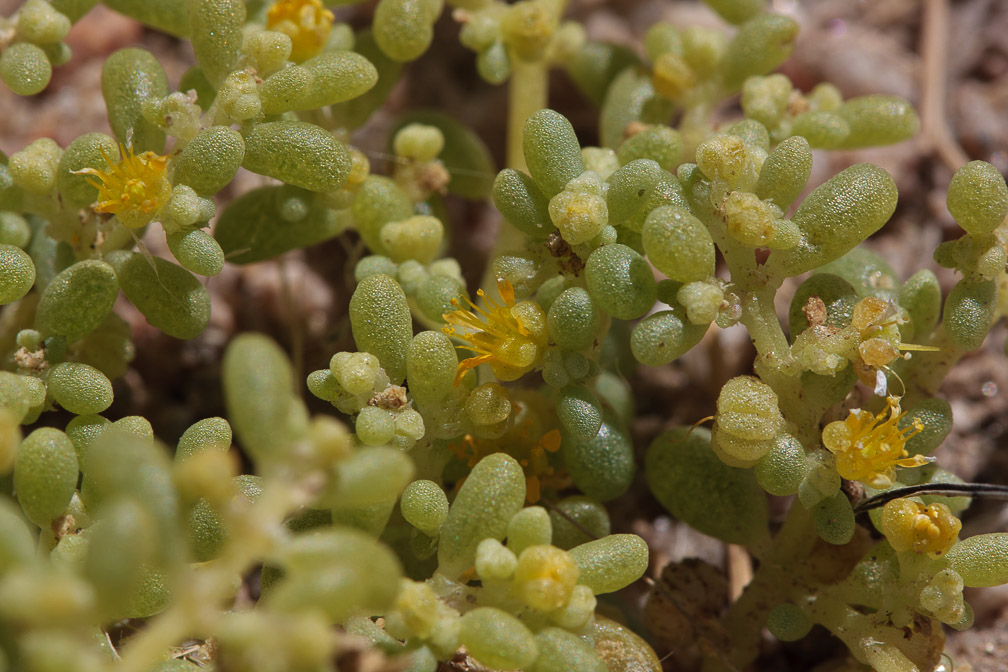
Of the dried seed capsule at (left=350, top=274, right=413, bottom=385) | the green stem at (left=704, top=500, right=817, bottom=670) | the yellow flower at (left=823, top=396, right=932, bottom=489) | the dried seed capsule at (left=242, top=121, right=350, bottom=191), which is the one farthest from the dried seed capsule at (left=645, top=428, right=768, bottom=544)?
the dried seed capsule at (left=242, top=121, right=350, bottom=191)

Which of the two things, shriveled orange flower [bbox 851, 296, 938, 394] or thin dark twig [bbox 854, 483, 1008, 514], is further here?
thin dark twig [bbox 854, 483, 1008, 514]

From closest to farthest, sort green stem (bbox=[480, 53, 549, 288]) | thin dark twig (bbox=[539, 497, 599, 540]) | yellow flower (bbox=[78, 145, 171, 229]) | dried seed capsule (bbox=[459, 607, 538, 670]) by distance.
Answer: dried seed capsule (bbox=[459, 607, 538, 670]) → yellow flower (bbox=[78, 145, 171, 229]) → thin dark twig (bbox=[539, 497, 599, 540]) → green stem (bbox=[480, 53, 549, 288])

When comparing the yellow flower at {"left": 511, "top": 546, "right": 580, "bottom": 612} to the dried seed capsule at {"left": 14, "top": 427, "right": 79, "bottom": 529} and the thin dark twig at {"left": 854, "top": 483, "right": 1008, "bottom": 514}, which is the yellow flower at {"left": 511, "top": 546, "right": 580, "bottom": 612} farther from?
the dried seed capsule at {"left": 14, "top": 427, "right": 79, "bottom": 529}

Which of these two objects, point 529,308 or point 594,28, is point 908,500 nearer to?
point 529,308

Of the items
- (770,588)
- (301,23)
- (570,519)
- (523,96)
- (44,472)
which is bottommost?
(770,588)

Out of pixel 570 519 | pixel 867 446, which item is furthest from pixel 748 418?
pixel 570 519

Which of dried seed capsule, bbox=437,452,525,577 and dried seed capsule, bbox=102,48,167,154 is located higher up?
dried seed capsule, bbox=102,48,167,154

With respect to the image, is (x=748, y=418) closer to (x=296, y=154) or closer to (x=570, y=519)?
(x=570, y=519)
